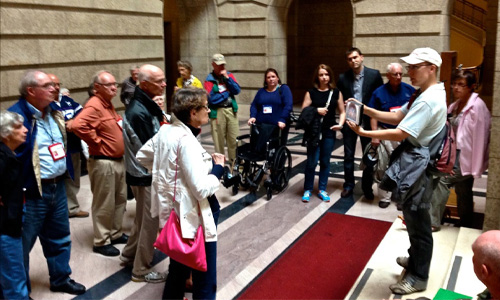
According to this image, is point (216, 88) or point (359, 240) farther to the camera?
point (216, 88)

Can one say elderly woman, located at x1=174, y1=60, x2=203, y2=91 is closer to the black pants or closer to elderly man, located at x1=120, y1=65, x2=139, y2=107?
elderly man, located at x1=120, y1=65, x2=139, y2=107

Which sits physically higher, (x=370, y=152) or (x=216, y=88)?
(x=216, y=88)

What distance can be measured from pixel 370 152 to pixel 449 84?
4.16 feet

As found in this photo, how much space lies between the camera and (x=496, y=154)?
170 inches

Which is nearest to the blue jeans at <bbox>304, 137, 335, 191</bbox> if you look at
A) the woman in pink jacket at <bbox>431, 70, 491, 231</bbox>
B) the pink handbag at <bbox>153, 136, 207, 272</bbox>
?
the woman in pink jacket at <bbox>431, 70, 491, 231</bbox>

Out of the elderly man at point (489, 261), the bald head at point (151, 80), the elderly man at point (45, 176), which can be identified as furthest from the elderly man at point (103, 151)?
the elderly man at point (489, 261)

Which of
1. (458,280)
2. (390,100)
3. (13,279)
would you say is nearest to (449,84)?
(390,100)

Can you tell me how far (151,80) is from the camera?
3.93m

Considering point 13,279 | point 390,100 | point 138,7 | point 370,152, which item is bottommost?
point 13,279

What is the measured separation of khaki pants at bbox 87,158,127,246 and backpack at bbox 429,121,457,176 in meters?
2.97

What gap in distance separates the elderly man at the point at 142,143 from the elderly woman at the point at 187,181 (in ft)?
2.52

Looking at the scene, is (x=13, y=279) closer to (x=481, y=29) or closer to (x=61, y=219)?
(x=61, y=219)

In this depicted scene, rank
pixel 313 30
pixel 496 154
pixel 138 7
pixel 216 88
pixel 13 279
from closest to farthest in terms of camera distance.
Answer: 1. pixel 13 279
2. pixel 496 154
3. pixel 216 88
4. pixel 138 7
5. pixel 313 30

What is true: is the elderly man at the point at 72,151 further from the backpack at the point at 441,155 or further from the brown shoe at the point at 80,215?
the backpack at the point at 441,155
